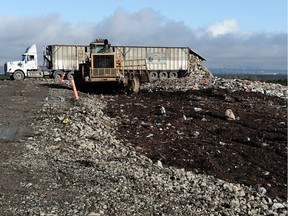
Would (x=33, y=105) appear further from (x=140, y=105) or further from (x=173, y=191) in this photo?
(x=173, y=191)

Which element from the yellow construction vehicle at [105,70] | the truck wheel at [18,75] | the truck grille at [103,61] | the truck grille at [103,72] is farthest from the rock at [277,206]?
the truck wheel at [18,75]

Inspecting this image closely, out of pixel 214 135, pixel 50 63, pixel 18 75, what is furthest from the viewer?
pixel 50 63

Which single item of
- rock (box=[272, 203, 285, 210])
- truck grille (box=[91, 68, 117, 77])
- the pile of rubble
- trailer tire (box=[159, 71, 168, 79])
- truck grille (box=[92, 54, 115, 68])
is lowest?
rock (box=[272, 203, 285, 210])

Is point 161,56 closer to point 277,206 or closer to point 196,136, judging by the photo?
point 196,136

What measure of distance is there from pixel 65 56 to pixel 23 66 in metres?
4.24

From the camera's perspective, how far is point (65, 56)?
38.1m

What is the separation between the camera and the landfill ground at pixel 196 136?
29.6 feet

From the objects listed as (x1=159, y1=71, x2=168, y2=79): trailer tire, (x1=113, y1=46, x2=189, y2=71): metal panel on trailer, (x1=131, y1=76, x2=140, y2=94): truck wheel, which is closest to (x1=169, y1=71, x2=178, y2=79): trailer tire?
(x1=113, y1=46, x2=189, y2=71): metal panel on trailer

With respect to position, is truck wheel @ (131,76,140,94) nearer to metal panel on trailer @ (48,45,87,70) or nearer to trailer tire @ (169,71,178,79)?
metal panel on trailer @ (48,45,87,70)

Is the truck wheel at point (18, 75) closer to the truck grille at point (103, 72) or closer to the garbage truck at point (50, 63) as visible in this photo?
the garbage truck at point (50, 63)

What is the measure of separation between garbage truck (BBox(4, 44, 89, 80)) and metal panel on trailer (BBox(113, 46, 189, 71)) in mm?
4394

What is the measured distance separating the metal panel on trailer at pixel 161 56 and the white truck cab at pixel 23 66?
26.5 feet

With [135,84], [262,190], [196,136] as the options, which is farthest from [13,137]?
[135,84]

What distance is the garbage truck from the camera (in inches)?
1375
